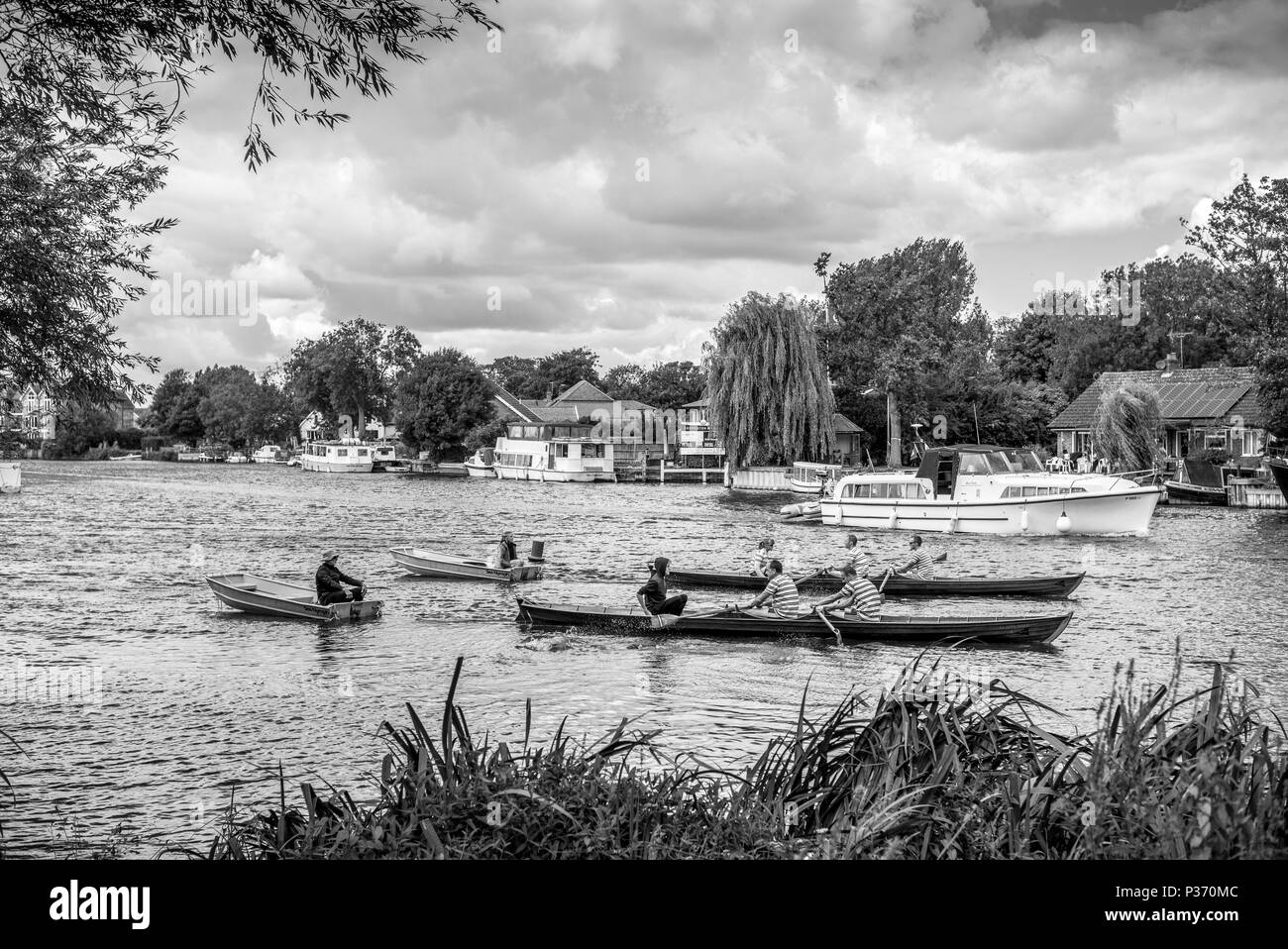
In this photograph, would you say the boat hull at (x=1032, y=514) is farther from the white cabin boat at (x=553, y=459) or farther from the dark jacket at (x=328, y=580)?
the white cabin boat at (x=553, y=459)

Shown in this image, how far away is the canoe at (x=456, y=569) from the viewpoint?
30.7m

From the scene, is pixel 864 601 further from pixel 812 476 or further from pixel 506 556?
pixel 812 476

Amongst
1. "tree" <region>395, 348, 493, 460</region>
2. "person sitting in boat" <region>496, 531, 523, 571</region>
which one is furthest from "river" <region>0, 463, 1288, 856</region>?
"tree" <region>395, 348, 493, 460</region>

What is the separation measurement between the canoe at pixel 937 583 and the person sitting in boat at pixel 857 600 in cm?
521

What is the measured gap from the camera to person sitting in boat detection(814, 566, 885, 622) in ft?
66.9

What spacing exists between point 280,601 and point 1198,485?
51631 millimetres

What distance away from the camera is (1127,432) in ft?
221

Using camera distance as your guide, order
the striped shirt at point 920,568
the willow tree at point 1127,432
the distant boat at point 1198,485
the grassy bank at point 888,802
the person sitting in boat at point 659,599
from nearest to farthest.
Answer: the grassy bank at point 888,802 < the person sitting in boat at point 659,599 < the striped shirt at point 920,568 < the distant boat at point 1198,485 < the willow tree at point 1127,432

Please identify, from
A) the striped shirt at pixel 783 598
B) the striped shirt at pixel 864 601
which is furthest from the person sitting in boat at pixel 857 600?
the striped shirt at pixel 783 598

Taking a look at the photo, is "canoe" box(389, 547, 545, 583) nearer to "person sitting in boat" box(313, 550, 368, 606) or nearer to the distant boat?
"person sitting in boat" box(313, 550, 368, 606)

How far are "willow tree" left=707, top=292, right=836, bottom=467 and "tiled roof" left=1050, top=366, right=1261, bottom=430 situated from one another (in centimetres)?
2002

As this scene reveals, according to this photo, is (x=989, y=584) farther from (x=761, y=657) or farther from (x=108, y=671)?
(x=108, y=671)
